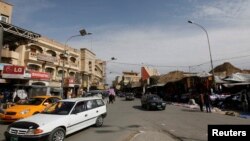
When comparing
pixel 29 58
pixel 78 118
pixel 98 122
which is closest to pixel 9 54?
pixel 29 58

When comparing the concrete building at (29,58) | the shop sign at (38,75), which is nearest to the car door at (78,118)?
the concrete building at (29,58)

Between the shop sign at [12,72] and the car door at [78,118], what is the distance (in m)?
17.2

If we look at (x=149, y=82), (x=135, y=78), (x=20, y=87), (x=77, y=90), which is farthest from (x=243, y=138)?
(x=135, y=78)

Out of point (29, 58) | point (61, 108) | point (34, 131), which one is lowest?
point (34, 131)

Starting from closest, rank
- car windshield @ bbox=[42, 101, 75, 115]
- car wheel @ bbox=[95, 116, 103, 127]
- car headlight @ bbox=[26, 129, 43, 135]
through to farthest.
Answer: car headlight @ bbox=[26, 129, 43, 135]
car windshield @ bbox=[42, 101, 75, 115]
car wheel @ bbox=[95, 116, 103, 127]

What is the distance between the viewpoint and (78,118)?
10164mm

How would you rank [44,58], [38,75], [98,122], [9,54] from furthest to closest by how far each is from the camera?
[44,58] < [38,75] < [9,54] < [98,122]

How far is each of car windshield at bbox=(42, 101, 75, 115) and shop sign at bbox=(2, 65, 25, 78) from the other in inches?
664

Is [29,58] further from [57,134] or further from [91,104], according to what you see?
[57,134]

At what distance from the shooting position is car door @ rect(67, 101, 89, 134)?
31.6 ft

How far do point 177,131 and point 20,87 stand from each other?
20.9 m

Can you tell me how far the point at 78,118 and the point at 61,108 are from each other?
34.7 inches

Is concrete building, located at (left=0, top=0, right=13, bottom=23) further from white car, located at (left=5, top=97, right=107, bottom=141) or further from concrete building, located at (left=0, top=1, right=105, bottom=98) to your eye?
white car, located at (left=5, top=97, right=107, bottom=141)

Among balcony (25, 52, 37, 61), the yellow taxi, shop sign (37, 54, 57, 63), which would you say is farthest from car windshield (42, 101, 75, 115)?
shop sign (37, 54, 57, 63)
